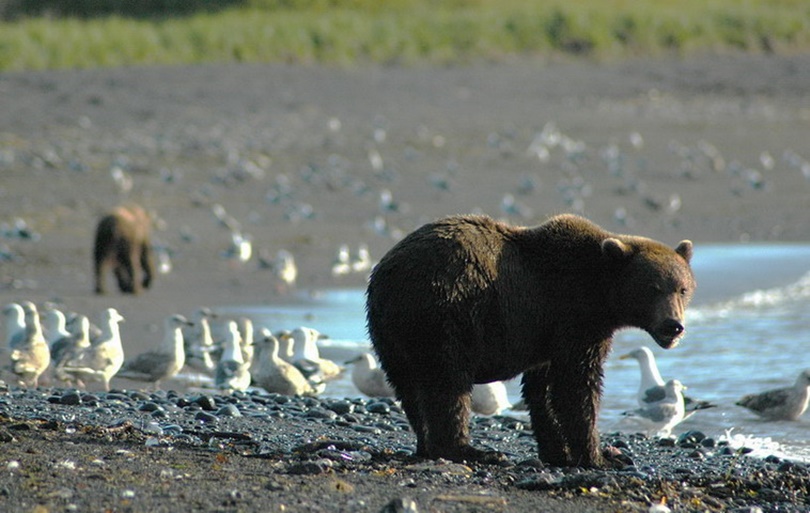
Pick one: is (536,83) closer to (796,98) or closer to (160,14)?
(796,98)

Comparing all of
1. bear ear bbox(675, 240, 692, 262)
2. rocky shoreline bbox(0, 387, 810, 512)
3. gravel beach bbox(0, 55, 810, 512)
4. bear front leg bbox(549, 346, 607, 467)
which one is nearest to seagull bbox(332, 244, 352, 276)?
gravel beach bbox(0, 55, 810, 512)

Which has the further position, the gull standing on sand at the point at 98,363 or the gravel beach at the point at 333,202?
the gull standing on sand at the point at 98,363

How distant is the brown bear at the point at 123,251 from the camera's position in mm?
15797

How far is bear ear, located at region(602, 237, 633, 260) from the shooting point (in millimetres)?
7059

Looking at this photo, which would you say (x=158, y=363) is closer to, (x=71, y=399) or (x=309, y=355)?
(x=309, y=355)

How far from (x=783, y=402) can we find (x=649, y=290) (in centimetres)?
330

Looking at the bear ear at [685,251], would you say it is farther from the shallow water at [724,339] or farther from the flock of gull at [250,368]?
the flock of gull at [250,368]

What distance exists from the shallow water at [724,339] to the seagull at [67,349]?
6.55ft

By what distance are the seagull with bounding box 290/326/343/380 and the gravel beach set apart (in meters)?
1.43

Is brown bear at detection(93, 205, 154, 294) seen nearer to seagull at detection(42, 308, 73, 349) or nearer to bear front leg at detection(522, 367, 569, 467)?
seagull at detection(42, 308, 73, 349)

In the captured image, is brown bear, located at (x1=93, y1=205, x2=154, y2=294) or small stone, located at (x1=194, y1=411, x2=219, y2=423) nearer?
small stone, located at (x1=194, y1=411, x2=219, y2=423)

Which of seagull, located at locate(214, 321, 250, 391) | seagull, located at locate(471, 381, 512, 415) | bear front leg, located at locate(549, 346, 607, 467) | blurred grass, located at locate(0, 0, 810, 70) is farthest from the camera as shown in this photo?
blurred grass, located at locate(0, 0, 810, 70)

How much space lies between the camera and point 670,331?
703 centimetres

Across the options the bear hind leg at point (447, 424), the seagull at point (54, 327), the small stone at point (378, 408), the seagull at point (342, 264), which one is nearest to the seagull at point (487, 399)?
the small stone at point (378, 408)
